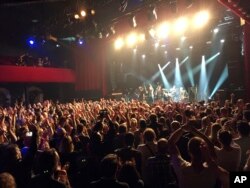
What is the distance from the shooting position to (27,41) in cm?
2553

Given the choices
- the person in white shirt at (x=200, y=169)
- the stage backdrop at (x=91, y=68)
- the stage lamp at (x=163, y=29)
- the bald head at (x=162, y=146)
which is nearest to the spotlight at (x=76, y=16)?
the stage lamp at (x=163, y=29)

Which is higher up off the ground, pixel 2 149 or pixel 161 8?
pixel 161 8

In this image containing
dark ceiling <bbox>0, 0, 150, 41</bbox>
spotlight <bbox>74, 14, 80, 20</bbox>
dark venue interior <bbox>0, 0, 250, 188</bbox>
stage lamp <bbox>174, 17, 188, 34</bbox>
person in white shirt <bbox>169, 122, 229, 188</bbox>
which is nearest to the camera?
person in white shirt <bbox>169, 122, 229, 188</bbox>

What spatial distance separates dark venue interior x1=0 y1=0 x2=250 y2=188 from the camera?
4051 mm

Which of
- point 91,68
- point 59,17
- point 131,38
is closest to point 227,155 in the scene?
point 131,38

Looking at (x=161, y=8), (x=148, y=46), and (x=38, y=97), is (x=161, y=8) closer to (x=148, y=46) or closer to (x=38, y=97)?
(x=148, y=46)

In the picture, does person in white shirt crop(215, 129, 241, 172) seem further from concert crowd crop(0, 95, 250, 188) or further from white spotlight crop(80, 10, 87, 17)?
white spotlight crop(80, 10, 87, 17)

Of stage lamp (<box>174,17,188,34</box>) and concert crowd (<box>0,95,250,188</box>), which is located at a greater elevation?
stage lamp (<box>174,17,188,34</box>)

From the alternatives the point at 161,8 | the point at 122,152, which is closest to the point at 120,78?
the point at 161,8

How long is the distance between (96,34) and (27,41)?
8409 millimetres

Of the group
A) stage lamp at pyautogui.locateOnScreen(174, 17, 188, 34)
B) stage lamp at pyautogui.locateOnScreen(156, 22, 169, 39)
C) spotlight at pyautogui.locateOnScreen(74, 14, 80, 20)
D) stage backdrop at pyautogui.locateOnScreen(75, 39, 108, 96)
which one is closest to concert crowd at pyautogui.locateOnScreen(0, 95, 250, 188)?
stage lamp at pyautogui.locateOnScreen(174, 17, 188, 34)

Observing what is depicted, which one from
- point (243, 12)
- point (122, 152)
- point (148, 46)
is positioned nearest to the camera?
point (122, 152)

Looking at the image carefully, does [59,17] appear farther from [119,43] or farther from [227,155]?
[227,155]

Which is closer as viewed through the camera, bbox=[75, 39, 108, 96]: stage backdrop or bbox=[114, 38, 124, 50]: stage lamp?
bbox=[114, 38, 124, 50]: stage lamp
